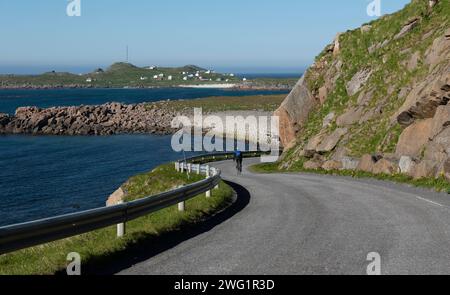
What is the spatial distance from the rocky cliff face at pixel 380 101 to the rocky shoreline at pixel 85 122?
6001 cm

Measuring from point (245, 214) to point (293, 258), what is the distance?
18.2 ft

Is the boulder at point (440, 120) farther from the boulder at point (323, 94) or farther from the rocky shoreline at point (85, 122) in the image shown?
the rocky shoreline at point (85, 122)

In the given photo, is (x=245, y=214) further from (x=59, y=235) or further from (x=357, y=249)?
(x=59, y=235)

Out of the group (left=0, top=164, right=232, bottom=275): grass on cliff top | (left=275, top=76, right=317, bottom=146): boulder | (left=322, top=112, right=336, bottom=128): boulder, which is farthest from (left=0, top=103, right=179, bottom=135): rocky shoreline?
(left=0, top=164, right=232, bottom=275): grass on cliff top

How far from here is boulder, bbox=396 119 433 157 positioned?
24553 millimetres

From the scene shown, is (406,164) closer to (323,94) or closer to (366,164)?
(366,164)

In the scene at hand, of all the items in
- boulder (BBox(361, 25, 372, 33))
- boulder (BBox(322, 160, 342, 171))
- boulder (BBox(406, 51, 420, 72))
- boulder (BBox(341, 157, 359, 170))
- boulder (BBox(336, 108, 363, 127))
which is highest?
boulder (BBox(361, 25, 372, 33))

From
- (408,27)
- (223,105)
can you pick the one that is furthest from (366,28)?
(223,105)

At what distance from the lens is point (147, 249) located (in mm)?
10219

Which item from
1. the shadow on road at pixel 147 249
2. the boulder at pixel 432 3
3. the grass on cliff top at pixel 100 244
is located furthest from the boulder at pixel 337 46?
the shadow on road at pixel 147 249

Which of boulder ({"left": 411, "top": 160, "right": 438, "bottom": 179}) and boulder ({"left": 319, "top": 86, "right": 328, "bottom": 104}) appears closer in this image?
boulder ({"left": 411, "top": 160, "right": 438, "bottom": 179})

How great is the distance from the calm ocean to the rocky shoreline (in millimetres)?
7543

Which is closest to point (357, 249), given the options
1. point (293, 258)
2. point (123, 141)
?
point (293, 258)

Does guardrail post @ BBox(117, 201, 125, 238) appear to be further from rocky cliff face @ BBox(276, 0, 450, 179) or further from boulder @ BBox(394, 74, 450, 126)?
boulder @ BBox(394, 74, 450, 126)
